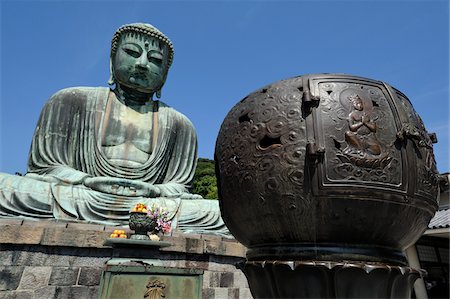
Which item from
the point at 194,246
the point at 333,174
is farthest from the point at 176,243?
the point at 333,174

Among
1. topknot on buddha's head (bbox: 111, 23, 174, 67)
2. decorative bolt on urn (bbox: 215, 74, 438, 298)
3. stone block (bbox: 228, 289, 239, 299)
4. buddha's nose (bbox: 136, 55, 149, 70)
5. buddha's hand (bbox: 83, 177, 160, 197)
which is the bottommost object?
stone block (bbox: 228, 289, 239, 299)

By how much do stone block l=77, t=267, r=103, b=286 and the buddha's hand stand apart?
6.21 ft

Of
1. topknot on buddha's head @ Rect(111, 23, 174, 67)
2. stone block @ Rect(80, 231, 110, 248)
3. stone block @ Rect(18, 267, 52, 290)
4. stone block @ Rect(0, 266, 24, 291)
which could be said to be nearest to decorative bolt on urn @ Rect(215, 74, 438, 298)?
stone block @ Rect(80, 231, 110, 248)

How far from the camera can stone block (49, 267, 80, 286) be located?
13.2 ft

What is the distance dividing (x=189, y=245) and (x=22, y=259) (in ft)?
7.25

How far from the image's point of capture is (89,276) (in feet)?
13.8

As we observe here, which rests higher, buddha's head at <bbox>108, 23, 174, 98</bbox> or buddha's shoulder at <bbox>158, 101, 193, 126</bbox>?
buddha's head at <bbox>108, 23, 174, 98</bbox>

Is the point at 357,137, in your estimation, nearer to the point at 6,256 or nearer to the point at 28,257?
the point at 28,257

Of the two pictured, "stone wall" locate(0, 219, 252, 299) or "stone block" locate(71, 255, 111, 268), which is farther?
"stone block" locate(71, 255, 111, 268)

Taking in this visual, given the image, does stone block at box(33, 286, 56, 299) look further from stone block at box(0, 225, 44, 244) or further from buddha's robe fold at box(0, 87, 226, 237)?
buddha's robe fold at box(0, 87, 226, 237)

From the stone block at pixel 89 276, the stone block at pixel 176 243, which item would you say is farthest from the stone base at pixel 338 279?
the stone block at pixel 89 276

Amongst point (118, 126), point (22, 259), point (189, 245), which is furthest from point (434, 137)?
point (118, 126)

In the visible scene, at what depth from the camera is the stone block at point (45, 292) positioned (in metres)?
3.91

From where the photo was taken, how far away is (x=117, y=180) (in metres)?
6.01
